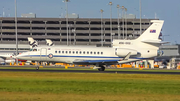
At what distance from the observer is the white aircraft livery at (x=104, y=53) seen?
56.3 metres

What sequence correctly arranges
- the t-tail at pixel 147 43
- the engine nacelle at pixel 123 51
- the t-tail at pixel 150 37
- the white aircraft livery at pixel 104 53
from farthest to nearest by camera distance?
the t-tail at pixel 150 37 → the t-tail at pixel 147 43 → the engine nacelle at pixel 123 51 → the white aircraft livery at pixel 104 53

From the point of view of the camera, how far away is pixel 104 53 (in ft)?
191

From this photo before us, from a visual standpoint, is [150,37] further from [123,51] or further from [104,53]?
[104,53]

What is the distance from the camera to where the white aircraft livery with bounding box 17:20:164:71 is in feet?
185

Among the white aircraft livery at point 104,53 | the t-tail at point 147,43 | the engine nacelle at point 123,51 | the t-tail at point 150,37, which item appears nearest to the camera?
the white aircraft livery at point 104,53

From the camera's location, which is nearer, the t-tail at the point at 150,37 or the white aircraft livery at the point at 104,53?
the white aircraft livery at the point at 104,53

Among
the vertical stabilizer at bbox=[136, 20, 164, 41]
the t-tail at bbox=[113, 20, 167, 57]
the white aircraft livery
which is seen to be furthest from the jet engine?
the vertical stabilizer at bbox=[136, 20, 164, 41]

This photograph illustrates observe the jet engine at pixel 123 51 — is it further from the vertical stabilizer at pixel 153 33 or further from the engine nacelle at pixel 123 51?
the vertical stabilizer at pixel 153 33

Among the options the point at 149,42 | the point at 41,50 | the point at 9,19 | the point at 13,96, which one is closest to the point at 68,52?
the point at 41,50

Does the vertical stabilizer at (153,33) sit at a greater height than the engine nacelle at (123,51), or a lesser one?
greater

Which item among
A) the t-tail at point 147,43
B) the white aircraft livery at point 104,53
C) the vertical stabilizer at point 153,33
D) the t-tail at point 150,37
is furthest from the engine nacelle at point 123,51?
the vertical stabilizer at point 153,33

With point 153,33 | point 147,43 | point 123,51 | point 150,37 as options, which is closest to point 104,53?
point 123,51

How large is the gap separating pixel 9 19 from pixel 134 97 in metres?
179

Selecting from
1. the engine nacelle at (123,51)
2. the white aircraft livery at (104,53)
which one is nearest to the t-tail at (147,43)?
the white aircraft livery at (104,53)
